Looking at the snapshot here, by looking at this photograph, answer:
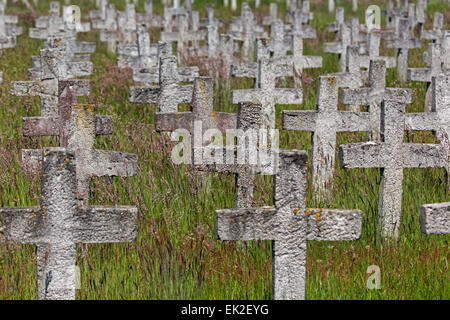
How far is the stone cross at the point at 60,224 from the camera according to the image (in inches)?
153

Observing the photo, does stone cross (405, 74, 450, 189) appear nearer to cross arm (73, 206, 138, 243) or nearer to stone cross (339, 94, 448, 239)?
stone cross (339, 94, 448, 239)

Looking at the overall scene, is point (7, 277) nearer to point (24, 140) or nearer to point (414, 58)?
point (24, 140)

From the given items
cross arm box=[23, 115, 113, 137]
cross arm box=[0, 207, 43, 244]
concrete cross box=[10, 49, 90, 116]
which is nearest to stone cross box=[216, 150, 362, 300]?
cross arm box=[0, 207, 43, 244]

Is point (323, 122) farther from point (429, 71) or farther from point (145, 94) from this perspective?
point (429, 71)

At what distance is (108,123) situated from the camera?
6340 millimetres

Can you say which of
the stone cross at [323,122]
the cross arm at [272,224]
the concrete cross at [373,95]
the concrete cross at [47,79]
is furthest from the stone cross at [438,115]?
the concrete cross at [47,79]

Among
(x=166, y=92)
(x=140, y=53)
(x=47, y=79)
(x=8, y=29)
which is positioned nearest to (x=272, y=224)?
(x=166, y=92)

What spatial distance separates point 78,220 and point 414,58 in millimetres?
12969

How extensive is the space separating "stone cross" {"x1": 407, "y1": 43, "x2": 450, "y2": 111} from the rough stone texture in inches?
251

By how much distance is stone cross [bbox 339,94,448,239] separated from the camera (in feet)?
17.7

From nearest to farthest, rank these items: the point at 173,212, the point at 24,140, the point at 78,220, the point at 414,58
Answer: the point at 78,220, the point at 173,212, the point at 24,140, the point at 414,58

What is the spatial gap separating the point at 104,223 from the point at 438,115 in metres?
3.66

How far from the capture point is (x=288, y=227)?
412 cm

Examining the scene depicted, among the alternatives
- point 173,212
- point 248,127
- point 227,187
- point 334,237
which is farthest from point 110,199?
point 334,237
